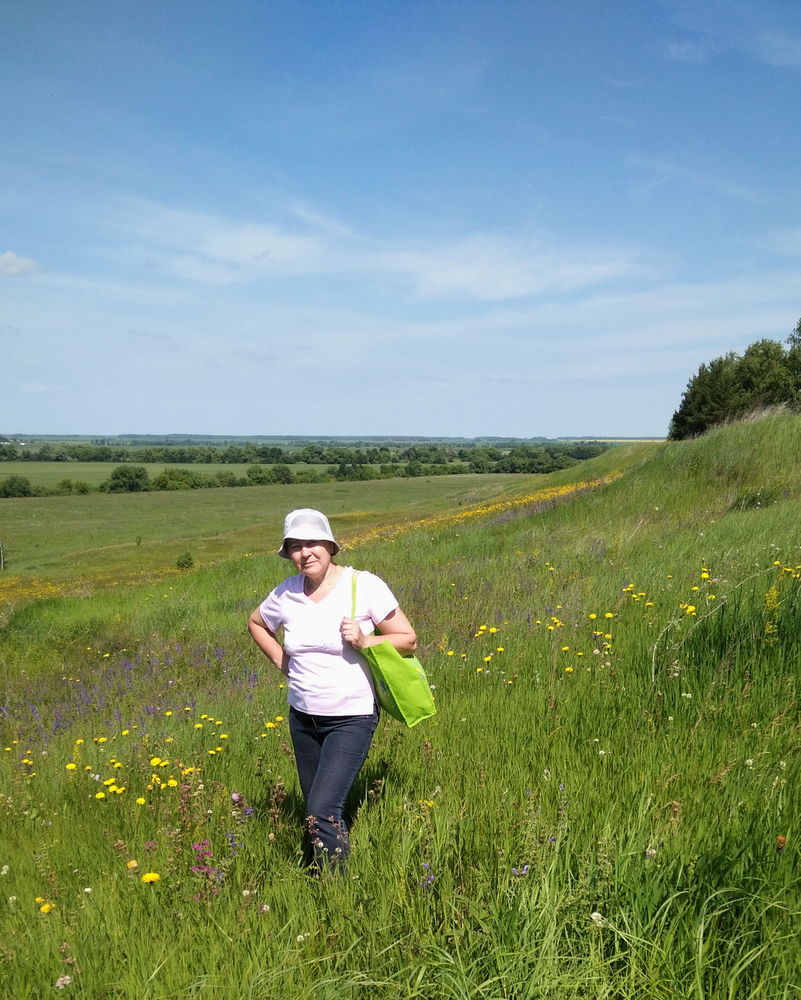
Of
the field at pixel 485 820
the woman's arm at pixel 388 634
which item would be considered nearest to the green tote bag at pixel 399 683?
the woman's arm at pixel 388 634

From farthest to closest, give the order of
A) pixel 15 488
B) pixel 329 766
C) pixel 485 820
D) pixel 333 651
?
pixel 15 488
pixel 333 651
pixel 329 766
pixel 485 820

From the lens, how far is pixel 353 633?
3.23 metres

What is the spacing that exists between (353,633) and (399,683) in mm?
352

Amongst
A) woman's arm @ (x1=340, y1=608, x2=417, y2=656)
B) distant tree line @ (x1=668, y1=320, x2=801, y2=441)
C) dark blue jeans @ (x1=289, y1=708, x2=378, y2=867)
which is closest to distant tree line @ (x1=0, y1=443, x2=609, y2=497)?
distant tree line @ (x1=668, y1=320, x2=801, y2=441)

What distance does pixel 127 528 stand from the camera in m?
80.5

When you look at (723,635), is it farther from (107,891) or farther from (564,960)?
(107,891)

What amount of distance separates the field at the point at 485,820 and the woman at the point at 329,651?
0.32 meters

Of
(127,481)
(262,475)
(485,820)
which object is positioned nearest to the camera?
(485,820)

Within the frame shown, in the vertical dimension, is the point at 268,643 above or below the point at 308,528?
below

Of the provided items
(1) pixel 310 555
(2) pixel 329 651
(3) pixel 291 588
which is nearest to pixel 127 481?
(3) pixel 291 588

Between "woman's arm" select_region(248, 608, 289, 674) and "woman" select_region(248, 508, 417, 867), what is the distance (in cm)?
3

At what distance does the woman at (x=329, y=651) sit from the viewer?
327cm

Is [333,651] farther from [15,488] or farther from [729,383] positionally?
[15,488]

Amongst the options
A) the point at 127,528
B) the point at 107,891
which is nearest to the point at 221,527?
the point at 127,528
